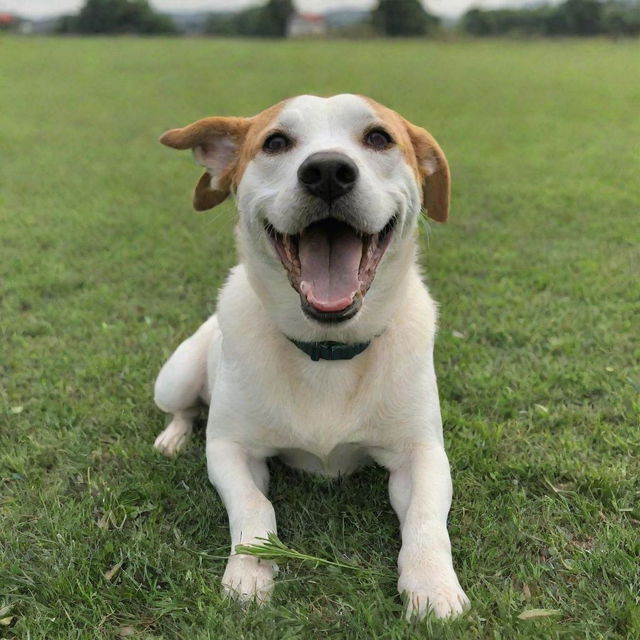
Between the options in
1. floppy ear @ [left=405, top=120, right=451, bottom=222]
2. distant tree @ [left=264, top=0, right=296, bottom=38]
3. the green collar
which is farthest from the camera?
distant tree @ [left=264, top=0, right=296, bottom=38]

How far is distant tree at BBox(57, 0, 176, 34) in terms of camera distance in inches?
2795

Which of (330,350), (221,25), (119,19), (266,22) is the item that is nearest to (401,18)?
(266,22)

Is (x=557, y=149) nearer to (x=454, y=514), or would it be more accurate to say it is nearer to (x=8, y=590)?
(x=454, y=514)

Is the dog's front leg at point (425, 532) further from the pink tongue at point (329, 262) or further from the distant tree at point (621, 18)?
the distant tree at point (621, 18)

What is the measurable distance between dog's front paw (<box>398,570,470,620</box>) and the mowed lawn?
0.05 meters

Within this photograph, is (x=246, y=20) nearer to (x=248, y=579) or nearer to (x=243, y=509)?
(x=243, y=509)

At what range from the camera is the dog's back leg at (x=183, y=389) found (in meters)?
3.12

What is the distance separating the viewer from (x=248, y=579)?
2.15m

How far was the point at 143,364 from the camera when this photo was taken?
3869 mm

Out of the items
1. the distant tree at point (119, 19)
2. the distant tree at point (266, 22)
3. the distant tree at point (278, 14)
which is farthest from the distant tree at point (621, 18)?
the distant tree at point (119, 19)

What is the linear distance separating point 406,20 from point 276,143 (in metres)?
77.0

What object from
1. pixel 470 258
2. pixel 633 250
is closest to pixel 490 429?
pixel 470 258

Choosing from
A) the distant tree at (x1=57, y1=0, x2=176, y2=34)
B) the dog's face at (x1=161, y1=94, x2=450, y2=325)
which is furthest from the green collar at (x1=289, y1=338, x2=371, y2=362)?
the distant tree at (x1=57, y1=0, x2=176, y2=34)

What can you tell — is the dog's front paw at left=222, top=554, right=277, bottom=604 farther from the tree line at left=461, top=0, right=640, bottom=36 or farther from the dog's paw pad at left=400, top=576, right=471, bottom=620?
the tree line at left=461, top=0, right=640, bottom=36
